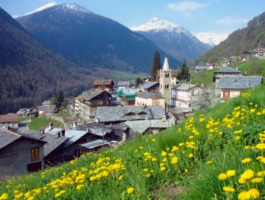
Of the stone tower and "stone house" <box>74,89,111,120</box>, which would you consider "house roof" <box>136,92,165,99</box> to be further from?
"stone house" <box>74,89,111,120</box>

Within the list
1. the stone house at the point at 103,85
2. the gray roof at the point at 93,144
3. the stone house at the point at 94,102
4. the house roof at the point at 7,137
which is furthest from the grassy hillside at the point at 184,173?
the stone house at the point at 103,85

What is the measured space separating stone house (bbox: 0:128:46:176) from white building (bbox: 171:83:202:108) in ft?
144

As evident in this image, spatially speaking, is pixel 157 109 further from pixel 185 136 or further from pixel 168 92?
pixel 185 136

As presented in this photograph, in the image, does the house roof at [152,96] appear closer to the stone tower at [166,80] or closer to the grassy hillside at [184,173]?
the stone tower at [166,80]

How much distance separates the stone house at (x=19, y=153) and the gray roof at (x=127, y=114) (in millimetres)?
15060

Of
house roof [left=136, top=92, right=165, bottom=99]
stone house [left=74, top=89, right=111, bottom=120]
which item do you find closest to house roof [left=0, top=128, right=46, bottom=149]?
stone house [left=74, top=89, right=111, bottom=120]

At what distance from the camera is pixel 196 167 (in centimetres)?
381

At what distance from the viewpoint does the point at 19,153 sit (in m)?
22.2

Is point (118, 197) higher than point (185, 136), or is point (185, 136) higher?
point (185, 136)

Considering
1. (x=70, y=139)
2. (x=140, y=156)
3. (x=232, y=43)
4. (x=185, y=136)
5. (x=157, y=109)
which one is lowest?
(x=70, y=139)

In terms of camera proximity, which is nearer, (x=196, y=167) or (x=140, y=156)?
(x=196, y=167)

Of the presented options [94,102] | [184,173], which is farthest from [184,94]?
[184,173]

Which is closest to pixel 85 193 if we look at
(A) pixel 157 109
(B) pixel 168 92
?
(A) pixel 157 109

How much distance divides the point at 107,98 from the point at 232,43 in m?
127
